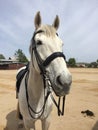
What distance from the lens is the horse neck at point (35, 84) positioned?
294cm

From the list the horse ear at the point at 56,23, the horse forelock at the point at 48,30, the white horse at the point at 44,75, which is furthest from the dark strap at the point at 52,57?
the horse ear at the point at 56,23

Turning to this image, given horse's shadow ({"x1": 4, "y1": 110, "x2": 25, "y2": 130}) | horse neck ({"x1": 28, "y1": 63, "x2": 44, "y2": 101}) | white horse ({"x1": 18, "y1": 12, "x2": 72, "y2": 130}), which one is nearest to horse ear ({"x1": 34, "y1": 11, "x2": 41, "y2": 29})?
white horse ({"x1": 18, "y1": 12, "x2": 72, "y2": 130})

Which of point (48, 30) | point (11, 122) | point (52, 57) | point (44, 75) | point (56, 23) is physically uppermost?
point (56, 23)

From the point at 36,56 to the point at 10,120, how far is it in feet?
12.2

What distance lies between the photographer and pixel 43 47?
7.86 ft

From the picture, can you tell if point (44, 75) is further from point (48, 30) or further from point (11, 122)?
point (11, 122)

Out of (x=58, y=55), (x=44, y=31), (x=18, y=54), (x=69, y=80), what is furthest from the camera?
(x=18, y=54)

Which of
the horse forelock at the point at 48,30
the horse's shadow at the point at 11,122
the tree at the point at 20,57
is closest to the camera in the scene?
the horse forelock at the point at 48,30

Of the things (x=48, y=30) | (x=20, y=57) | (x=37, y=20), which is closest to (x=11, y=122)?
(x=37, y=20)

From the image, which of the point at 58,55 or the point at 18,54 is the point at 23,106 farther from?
the point at 18,54

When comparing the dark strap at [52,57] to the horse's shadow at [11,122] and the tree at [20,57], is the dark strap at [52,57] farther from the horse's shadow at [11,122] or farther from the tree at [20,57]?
the tree at [20,57]

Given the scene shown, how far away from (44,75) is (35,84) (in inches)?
21.1

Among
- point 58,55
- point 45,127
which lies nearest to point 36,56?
point 58,55

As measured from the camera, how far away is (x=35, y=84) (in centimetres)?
299
